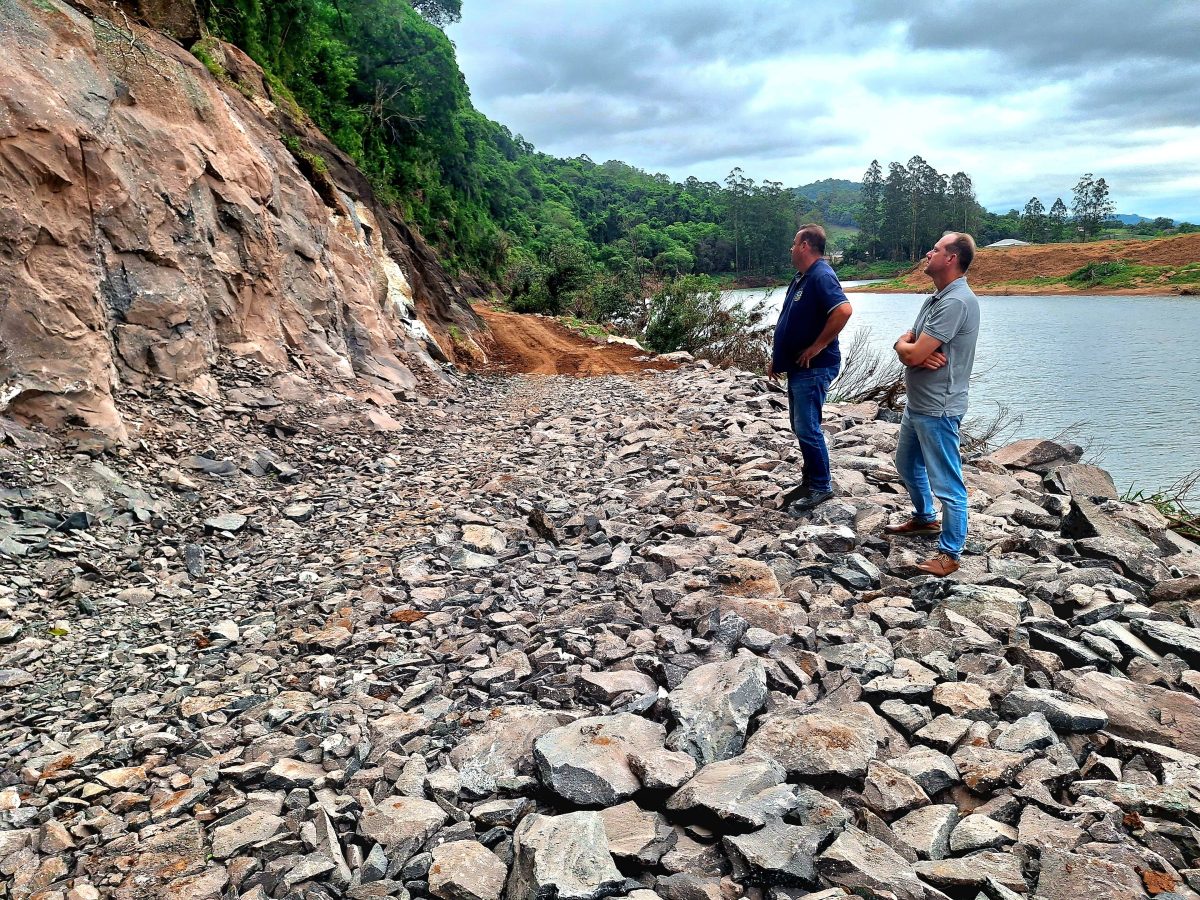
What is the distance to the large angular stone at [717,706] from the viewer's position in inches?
101

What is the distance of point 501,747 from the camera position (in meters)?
2.71

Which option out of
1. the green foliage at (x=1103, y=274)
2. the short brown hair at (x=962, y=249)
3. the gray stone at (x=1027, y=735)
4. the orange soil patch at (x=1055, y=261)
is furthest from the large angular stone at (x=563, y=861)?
the green foliage at (x=1103, y=274)

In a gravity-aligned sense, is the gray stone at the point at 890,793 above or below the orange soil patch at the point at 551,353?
below

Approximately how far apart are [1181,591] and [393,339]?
11.6 meters

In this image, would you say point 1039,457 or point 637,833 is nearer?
point 637,833

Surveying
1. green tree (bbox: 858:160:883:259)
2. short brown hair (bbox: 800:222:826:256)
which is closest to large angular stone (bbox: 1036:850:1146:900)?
short brown hair (bbox: 800:222:826:256)

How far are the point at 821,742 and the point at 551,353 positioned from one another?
1671 centimetres

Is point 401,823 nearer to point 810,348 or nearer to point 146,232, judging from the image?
point 810,348

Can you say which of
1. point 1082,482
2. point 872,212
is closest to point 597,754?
point 1082,482

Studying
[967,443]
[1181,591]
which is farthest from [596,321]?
[1181,591]

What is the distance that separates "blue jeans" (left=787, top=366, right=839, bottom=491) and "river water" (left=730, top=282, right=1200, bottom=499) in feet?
17.5

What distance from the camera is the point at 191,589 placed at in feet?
14.8

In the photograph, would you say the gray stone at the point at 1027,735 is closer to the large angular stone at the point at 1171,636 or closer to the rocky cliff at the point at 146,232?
the large angular stone at the point at 1171,636

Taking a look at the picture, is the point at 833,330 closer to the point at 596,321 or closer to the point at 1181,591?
the point at 1181,591
